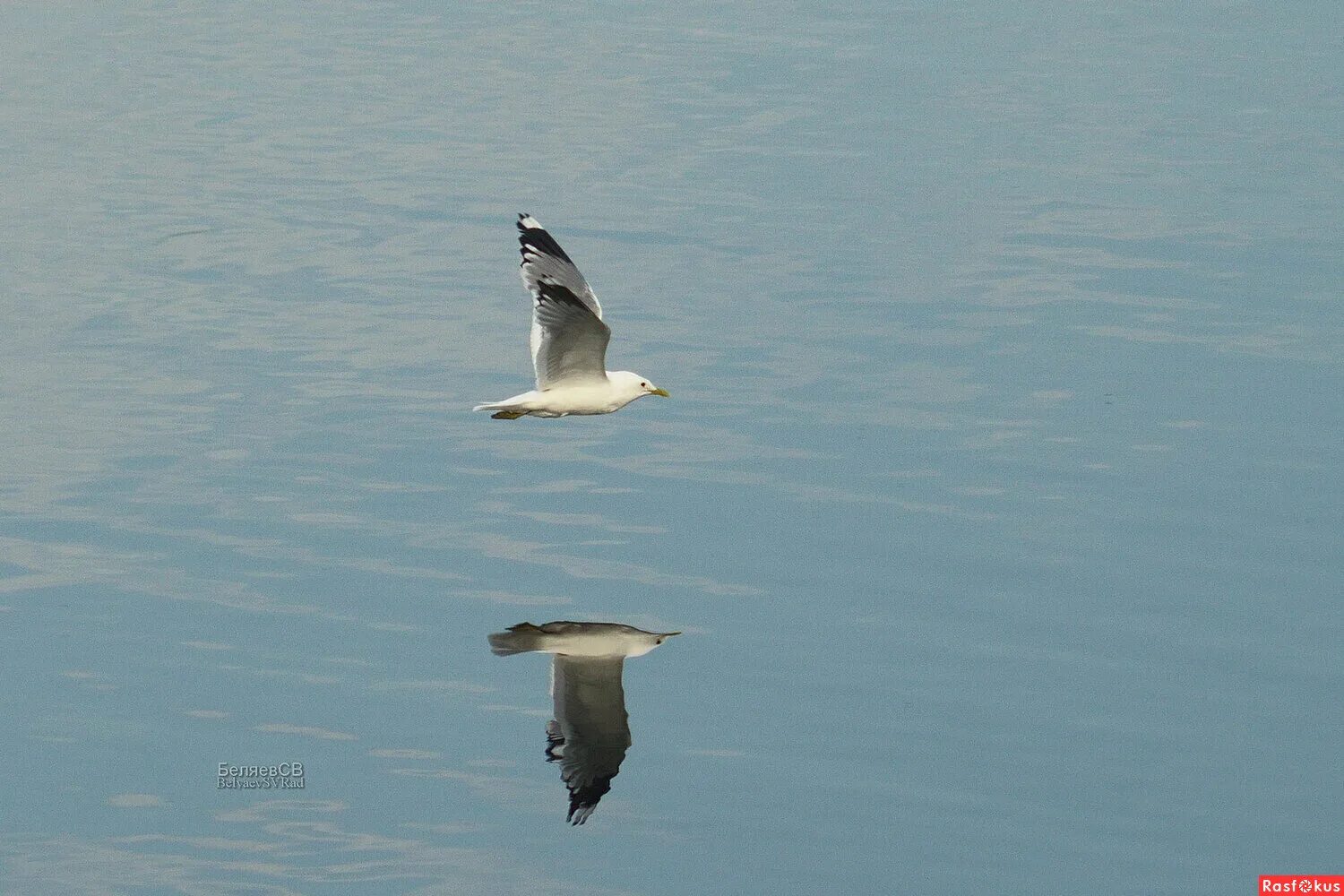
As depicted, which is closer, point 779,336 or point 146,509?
point 146,509

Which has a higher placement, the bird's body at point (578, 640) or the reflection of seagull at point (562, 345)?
the reflection of seagull at point (562, 345)

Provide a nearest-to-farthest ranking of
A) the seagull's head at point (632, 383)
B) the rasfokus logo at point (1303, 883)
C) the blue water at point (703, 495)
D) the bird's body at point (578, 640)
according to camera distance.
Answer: the rasfokus logo at point (1303, 883) → the blue water at point (703, 495) → the bird's body at point (578, 640) → the seagull's head at point (632, 383)

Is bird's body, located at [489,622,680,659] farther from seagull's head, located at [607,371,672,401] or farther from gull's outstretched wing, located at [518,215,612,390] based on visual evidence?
seagull's head, located at [607,371,672,401]

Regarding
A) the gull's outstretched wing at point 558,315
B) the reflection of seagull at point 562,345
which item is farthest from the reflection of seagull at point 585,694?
the gull's outstretched wing at point 558,315

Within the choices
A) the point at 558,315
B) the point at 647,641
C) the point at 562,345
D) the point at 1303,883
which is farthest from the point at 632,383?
the point at 1303,883

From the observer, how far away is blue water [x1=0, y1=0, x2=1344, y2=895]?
1189cm

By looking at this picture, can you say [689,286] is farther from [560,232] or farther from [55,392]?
[55,392]

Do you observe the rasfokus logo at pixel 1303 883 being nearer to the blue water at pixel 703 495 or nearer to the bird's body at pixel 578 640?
the blue water at pixel 703 495

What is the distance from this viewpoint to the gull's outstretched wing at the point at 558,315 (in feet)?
48.2

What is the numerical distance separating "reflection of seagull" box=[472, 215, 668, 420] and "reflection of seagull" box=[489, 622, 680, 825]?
1.92 m

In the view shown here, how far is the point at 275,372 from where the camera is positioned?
19.5 m

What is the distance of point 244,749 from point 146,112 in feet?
71.6

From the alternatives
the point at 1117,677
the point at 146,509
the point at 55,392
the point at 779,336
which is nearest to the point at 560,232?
the point at 779,336

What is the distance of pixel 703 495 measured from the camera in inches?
647
